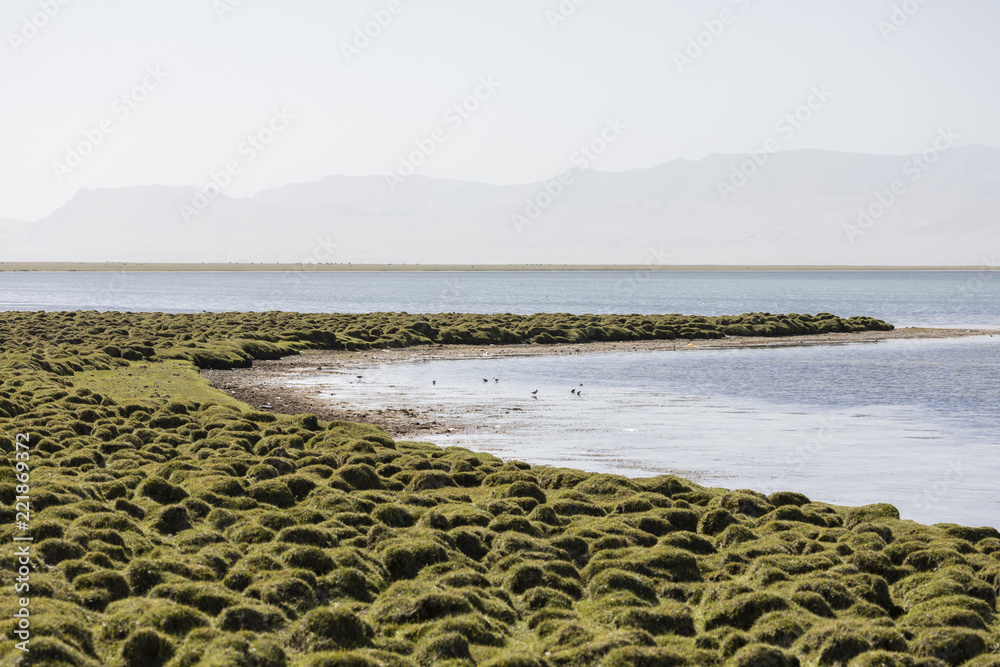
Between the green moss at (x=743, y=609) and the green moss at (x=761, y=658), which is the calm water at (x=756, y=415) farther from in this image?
the green moss at (x=761, y=658)

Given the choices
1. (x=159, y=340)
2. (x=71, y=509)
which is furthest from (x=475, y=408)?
(x=159, y=340)

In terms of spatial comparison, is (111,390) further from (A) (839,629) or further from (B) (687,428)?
(A) (839,629)

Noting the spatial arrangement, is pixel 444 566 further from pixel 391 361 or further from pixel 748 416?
pixel 391 361

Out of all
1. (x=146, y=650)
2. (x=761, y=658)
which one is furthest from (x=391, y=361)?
(x=761, y=658)

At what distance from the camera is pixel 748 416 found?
38125 mm

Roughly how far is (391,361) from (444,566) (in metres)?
45.3

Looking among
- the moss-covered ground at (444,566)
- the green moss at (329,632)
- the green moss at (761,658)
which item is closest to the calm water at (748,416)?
the moss-covered ground at (444,566)

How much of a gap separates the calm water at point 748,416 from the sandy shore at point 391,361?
149cm

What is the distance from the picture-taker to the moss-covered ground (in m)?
12.6

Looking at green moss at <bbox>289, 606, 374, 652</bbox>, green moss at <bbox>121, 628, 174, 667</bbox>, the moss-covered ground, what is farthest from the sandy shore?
green moss at <bbox>121, 628, 174, 667</bbox>

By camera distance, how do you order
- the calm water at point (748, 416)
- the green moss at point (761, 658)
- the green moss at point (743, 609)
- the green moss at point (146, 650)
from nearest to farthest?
1. the green moss at point (146, 650)
2. the green moss at point (761, 658)
3. the green moss at point (743, 609)
4. the calm water at point (748, 416)

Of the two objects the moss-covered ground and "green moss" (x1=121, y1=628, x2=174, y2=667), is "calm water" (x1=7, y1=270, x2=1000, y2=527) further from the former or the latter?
"green moss" (x1=121, y1=628, x2=174, y2=667)

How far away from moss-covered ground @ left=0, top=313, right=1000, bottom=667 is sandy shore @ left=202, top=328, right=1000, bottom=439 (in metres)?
9.43

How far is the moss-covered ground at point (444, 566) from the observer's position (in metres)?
12.6
